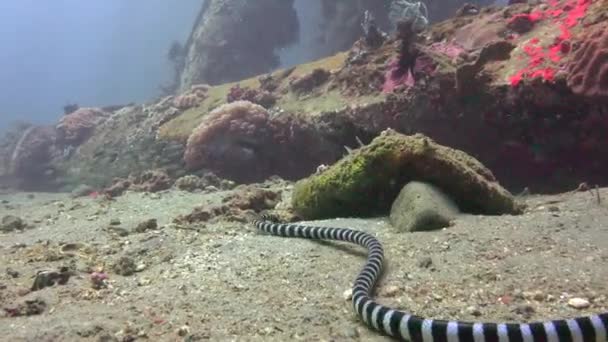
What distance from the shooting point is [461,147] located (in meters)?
7.62

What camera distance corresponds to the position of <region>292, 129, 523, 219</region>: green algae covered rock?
5352mm

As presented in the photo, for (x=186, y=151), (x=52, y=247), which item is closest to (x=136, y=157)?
(x=186, y=151)

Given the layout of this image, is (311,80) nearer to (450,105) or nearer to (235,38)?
(450,105)

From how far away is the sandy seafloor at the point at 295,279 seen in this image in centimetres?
313

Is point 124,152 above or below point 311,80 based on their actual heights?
below

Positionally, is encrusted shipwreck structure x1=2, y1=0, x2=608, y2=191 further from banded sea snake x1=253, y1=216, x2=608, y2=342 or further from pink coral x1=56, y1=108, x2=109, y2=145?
pink coral x1=56, y1=108, x2=109, y2=145

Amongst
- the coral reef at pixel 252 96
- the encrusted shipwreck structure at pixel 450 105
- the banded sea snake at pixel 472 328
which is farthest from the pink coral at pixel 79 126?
the banded sea snake at pixel 472 328

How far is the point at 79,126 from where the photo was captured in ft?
54.2

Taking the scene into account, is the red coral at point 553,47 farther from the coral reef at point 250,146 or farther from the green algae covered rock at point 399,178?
the coral reef at point 250,146

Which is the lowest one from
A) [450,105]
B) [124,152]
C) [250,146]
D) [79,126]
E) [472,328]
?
[472,328]

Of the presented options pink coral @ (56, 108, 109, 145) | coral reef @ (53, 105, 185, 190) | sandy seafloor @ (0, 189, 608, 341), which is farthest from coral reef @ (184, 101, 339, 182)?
pink coral @ (56, 108, 109, 145)

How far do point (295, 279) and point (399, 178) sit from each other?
209cm

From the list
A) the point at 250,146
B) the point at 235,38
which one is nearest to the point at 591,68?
the point at 250,146

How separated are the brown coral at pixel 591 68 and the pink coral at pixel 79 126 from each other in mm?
14162
